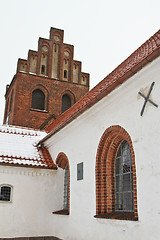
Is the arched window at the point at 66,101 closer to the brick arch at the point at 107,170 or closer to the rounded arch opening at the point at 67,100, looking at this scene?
the rounded arch opening at the point at 67,100

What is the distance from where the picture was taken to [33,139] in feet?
42.2

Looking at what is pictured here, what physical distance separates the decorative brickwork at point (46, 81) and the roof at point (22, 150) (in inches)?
260

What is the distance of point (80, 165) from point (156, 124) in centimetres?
361

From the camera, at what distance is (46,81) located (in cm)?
2138

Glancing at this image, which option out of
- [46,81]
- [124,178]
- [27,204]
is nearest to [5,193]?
[27,204]

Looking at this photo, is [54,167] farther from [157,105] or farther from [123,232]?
[157,105]

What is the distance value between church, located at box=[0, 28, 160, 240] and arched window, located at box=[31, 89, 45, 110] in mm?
7550

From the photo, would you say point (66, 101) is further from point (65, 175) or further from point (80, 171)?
point (80, 171)

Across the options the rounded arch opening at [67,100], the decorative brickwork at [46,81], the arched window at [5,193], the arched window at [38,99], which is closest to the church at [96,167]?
the arched window at [5,193]

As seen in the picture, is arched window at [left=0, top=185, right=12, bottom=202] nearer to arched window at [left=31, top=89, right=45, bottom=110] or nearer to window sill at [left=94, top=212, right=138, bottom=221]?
window sill at [left=94, top=212, right=138, bottom=221]

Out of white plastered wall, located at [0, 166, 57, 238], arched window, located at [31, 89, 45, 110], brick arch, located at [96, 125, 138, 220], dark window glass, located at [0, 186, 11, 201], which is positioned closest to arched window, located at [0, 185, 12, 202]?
dark window glass, located at [0, 186, 11, 201]

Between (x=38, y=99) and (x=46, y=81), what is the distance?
150 cm

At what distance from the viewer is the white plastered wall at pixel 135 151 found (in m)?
5.42

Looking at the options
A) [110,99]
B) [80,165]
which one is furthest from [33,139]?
[110,99]
